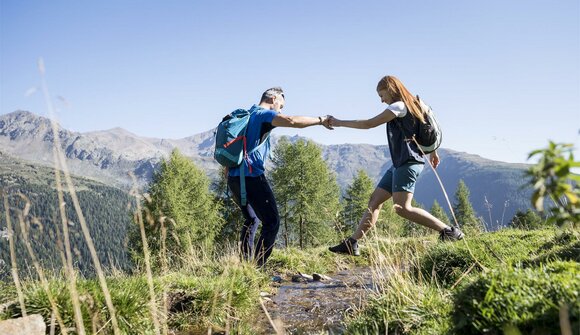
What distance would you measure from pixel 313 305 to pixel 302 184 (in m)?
27.9

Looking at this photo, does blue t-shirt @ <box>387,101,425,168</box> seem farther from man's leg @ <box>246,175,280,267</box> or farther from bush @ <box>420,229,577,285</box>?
man's leg @ <box>246,175,280,267</box>

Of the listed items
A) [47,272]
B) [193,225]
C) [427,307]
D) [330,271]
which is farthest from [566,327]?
[193,225]

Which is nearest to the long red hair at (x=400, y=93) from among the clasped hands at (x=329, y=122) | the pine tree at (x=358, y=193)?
the clasped hands at (x=329, y=122)

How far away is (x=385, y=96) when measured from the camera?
6.06 m

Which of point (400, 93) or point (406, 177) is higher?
point (400, 93)

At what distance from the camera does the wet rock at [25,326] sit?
2.89 meters

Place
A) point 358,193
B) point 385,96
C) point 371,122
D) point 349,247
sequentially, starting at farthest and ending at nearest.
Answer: point 358,193 → point 349,247 → point 385,96 → point 371,122

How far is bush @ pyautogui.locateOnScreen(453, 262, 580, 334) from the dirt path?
1.35m

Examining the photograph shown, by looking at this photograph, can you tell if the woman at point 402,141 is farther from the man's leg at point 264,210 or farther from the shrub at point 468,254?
the man's leg at point 264,210

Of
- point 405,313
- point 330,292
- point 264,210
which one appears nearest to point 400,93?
point 264,210

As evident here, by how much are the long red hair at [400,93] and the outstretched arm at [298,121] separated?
108cm

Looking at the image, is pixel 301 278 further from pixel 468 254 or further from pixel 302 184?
pixel 302 184

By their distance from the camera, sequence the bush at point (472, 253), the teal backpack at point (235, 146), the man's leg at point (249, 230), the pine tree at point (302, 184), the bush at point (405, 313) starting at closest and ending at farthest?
the bush at point (405, 313)
the bush at point (472, 253)
the teal backpack at point (235, 146)
the man's leg at point (249, 230)
the pine tree at point (302, 184)

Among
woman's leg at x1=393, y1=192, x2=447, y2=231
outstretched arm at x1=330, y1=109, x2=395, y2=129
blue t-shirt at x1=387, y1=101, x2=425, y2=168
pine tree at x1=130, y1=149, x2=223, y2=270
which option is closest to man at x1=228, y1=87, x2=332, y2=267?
outstretched arm at x1=330, y1=109, x2=395, y2=129
